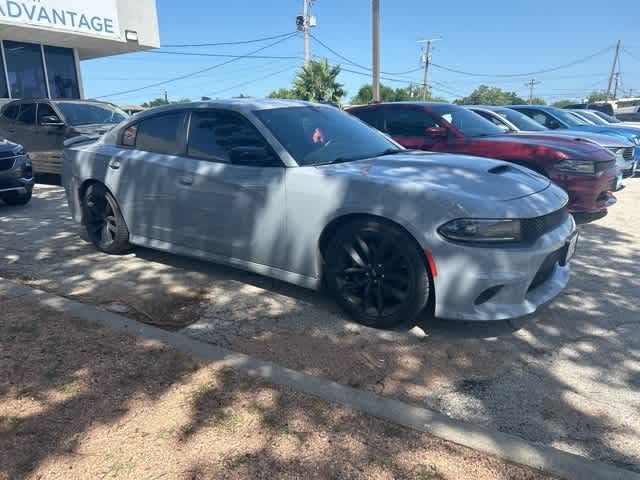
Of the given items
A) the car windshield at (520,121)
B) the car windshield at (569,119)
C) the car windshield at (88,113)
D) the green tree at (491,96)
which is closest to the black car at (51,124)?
the car windshield at (88,113)

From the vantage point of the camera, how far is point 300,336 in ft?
11.1

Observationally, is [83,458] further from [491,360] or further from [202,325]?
[491,360]

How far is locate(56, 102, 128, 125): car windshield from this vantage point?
9.34 meters

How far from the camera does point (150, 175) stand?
14.6ft

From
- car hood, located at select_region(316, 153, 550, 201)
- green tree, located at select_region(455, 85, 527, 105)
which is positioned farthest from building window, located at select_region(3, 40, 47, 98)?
green tree, located at select_region(455, 85, 527, 105)

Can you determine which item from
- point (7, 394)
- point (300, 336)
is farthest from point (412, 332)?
point (7, 394)

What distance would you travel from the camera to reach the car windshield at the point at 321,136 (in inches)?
151

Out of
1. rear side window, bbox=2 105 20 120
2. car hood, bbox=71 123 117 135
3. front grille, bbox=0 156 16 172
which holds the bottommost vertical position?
front grille, bbox=0 156 16 172

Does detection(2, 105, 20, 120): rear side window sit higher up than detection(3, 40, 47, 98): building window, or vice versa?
detection(3, 40, 47, 98): building window

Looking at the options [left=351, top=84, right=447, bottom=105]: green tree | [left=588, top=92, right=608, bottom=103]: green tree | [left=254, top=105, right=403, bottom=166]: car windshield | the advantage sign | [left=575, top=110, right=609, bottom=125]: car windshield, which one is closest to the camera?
[left=254, top=105, right=403, bottom=166]: car windshield

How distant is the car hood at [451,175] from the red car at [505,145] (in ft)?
8.25

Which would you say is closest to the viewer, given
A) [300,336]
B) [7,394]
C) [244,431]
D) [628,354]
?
[244,431]

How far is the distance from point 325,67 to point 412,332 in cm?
3104

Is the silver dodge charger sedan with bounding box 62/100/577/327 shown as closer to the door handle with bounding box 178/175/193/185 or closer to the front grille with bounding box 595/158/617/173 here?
the door handle with bounding box 178/175/193/185
